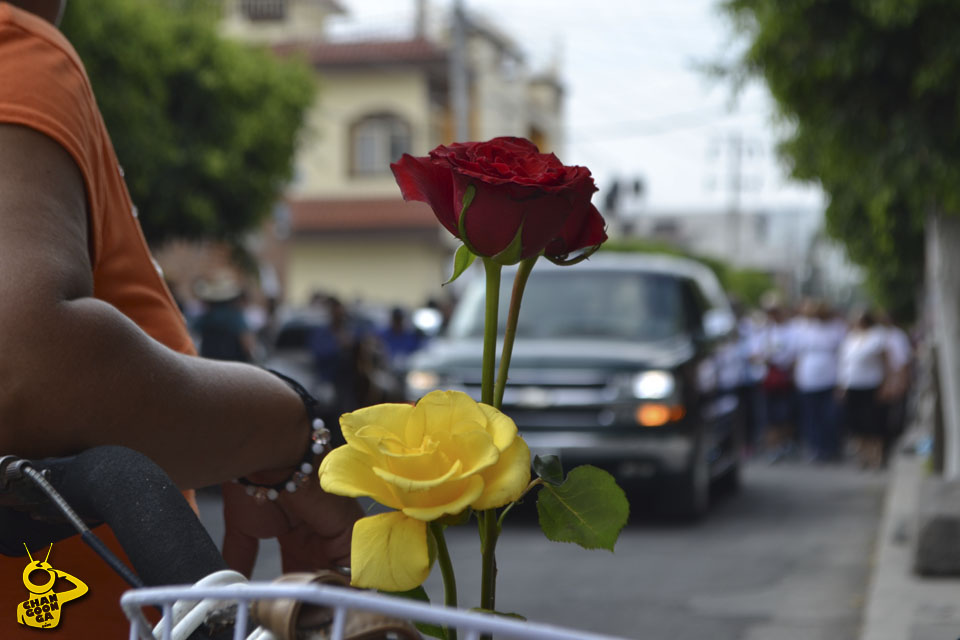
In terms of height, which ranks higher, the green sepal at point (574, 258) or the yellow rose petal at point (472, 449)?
the green sepal at point (574, 258)

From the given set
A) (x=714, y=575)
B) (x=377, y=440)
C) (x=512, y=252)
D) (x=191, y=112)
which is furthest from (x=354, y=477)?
(x=191, y=112)

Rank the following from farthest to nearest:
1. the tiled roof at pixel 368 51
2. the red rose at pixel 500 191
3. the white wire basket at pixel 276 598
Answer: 1. the tiled roof at pixel 368 51
2. the red rose at pixel 500 191
3. the white wire basket at pixel 276 598

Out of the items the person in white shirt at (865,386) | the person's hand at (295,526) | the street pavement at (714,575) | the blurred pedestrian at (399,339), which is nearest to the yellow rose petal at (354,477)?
the person's hand at (295,526)

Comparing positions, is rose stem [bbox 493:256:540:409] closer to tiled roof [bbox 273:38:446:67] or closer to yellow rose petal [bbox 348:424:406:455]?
yellow rose petal [bbox 348:424:406:455]

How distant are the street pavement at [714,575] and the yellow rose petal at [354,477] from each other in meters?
3.90

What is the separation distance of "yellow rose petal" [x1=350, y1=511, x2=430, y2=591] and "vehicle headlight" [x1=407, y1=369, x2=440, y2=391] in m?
7.81

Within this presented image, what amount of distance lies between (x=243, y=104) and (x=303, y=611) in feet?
79.2

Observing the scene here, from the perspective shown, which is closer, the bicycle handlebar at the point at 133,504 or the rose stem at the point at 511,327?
the bicycle handlebar at the point at 133,504

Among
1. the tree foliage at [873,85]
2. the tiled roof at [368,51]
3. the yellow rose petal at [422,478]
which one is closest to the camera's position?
the yellow rose petal at [422,478]

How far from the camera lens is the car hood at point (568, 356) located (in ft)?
29.3

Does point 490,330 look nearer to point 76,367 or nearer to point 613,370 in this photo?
point 76,367

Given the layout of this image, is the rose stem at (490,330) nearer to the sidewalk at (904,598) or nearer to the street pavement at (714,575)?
the street pavement at (714,575)

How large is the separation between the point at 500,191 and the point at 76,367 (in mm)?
377

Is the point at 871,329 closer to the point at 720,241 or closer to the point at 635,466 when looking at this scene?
the point at 635,466
